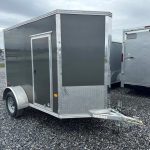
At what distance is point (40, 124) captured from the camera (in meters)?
5.32

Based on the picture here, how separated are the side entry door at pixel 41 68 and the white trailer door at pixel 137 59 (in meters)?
4.45

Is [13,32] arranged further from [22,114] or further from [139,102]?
[139,102]

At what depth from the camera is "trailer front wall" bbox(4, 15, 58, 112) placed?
450cm

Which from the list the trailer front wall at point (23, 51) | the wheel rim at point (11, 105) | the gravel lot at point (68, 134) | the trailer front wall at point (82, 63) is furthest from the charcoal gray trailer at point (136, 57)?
the wheel rim at point (11, 105)

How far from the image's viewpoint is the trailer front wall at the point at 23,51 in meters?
4.50

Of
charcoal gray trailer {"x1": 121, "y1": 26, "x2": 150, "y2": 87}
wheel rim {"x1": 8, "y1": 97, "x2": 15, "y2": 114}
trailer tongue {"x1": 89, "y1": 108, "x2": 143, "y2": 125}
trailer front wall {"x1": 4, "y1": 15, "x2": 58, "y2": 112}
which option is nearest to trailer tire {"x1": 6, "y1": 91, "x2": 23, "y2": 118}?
wheel rim {"x1": 8, "y1": 97, "x2": 15, "y2": 114}

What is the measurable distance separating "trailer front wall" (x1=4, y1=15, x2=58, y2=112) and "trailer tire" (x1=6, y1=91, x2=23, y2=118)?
403 millimetres

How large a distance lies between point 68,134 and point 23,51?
2528 millimetres

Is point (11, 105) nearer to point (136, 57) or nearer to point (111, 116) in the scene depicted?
point (111, 116)

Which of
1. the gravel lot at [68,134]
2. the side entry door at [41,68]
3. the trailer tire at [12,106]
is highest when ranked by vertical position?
the side entry door at [41,68]

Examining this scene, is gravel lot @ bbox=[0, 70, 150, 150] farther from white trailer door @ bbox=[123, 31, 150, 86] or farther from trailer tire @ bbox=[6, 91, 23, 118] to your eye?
white trailer door @ bbox=[123, 31, 150, 86]

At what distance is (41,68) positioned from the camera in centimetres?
495

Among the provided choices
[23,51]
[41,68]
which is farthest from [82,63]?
[23,51]

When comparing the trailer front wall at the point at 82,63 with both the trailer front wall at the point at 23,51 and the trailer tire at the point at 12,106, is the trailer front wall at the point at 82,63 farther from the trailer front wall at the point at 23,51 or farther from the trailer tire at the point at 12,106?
the trailer tire at the point at 12,106
